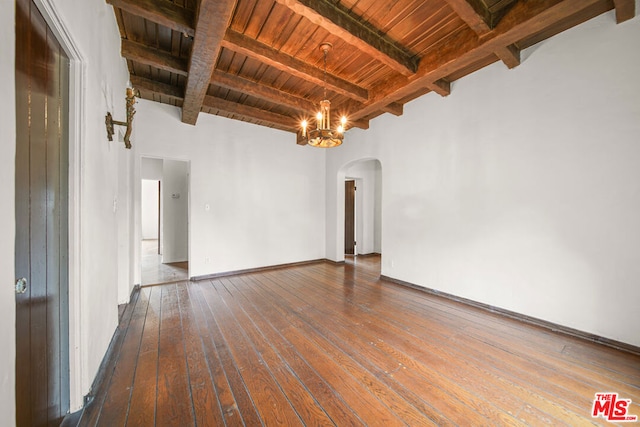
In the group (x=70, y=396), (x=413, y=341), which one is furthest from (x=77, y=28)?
(x=413, y=341)

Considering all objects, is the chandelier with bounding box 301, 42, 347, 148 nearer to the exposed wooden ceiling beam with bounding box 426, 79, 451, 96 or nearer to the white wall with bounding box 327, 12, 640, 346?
the exposed wooden ceiling beam with bounding box 426, 79, 451, 96

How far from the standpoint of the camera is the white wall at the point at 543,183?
92.0 inches

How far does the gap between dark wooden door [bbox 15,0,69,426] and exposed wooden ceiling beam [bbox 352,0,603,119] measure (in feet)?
11.2

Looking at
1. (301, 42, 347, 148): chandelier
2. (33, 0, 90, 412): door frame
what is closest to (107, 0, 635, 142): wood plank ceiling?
(301, 42, 347, 148): chandelier

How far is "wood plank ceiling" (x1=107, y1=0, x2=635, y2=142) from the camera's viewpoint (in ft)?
7.43

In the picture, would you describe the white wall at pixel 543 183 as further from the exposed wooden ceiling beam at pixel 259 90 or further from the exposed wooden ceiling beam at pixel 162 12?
the exposed wooden ceiling beam at pixel 162 12

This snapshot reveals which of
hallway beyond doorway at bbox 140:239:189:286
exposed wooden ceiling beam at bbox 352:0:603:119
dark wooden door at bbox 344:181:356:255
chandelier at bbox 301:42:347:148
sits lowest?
hallway beyond doorway at bbox 140:239:189:286

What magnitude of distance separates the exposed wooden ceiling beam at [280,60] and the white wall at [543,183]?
1373 mm

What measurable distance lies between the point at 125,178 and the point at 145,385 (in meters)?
2.53

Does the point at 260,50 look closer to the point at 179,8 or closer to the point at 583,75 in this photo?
the point at 179,8

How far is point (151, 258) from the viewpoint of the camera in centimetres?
689

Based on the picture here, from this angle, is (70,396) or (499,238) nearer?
(70,396)

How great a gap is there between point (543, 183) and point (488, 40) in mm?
1675

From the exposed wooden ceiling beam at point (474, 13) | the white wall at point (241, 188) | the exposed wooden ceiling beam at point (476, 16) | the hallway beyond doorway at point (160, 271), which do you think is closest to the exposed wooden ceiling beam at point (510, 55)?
the exposed wooden ceiling beam at point (476, 16)
